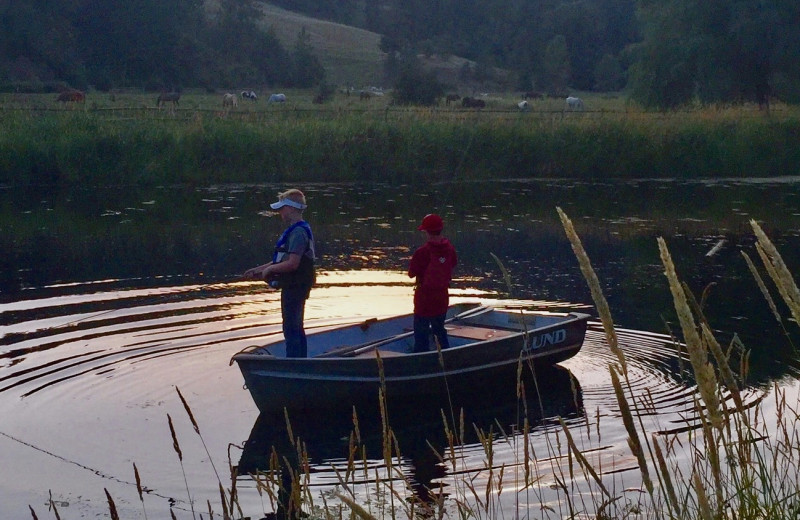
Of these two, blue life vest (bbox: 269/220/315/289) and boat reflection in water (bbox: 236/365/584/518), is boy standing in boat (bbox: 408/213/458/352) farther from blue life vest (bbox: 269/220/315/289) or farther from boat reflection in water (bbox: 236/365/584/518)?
blue life vest (bbox: 269/220/315/289)

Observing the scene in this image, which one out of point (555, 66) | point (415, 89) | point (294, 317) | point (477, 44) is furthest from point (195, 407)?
point (477, 44)

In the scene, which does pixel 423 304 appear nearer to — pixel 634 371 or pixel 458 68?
pixel 634 371

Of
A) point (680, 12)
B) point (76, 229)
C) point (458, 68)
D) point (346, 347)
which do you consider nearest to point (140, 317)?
point (346, 347)

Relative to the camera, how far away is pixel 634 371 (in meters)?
10.6

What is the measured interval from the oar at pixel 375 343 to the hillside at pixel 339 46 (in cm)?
6783

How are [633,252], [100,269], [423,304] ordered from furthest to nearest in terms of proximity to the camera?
[633,252], [100,269], [423,304]

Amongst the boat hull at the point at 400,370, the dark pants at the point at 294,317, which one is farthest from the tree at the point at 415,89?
the dark pants at the point at 294,317

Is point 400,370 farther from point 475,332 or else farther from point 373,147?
point 373,147

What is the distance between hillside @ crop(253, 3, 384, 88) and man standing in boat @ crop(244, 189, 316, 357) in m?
70.3

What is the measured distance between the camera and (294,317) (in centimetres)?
919

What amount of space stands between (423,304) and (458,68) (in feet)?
254

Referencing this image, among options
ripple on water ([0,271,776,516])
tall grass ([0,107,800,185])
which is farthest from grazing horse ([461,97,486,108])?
ripple on water ([0,271,776,516])

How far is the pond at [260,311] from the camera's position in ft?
26.0

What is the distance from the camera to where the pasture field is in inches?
1090
